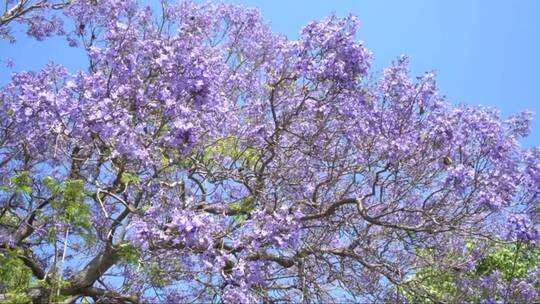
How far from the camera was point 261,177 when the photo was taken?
7793 millimetres

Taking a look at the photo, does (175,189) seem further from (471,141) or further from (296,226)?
(471,141)

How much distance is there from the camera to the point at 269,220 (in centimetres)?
541

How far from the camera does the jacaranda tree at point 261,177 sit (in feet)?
19.3

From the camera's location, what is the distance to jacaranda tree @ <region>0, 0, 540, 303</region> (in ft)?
19.3

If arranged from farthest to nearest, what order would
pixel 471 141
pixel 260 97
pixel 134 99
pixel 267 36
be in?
pixel 267 36
pixel 260 97
pixel 471 141
pixel 134 99

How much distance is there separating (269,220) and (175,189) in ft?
7.30

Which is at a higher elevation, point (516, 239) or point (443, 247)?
point (443, 247)

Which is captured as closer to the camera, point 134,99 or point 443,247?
point 134,99

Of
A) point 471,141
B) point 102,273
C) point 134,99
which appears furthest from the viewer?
point 102,273

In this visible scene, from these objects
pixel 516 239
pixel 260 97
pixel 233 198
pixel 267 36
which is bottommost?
pixel 516 239

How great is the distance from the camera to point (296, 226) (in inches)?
213

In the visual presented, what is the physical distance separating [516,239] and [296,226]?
2453 mm

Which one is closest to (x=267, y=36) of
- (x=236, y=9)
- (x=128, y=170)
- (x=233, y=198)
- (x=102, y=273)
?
(x=236, y=9)

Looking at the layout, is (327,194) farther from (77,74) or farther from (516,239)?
(77,74)
